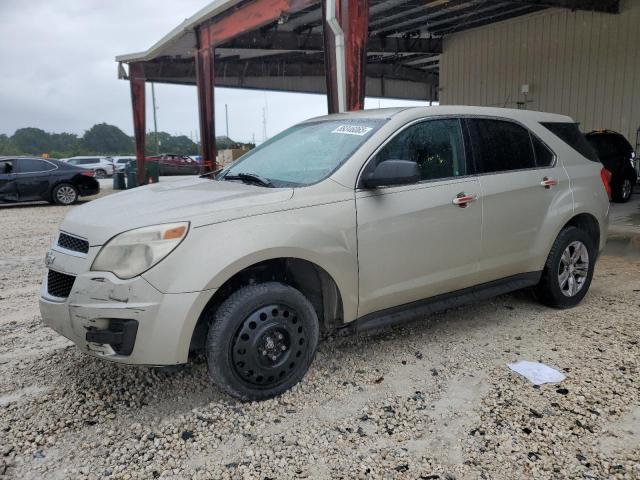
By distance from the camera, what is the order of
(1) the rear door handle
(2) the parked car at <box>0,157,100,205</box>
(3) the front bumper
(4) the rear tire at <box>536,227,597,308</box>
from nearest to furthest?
(3) the front bumper < (1) the rear door handle < (4) the rear tire at <box>536,227,597,308</box> < (2) the parked car at <box>0,157,100,205</box>

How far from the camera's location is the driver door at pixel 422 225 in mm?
3250

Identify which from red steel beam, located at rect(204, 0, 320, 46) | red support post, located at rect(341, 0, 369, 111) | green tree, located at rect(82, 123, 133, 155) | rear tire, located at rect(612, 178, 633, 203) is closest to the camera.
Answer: red support post, located at rect(341, 0, 369, 111)

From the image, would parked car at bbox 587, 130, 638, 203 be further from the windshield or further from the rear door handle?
the windshield

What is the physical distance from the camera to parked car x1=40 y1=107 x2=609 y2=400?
2.67m

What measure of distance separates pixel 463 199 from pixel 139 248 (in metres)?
2.18

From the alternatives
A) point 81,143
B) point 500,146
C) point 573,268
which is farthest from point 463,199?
point 81,143

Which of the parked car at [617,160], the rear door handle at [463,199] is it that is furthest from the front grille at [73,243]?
the parked car at [617,160]

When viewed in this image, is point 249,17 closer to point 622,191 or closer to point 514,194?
point 622,191

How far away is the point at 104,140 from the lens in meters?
74.0

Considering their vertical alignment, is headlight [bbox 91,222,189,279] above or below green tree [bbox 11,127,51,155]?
below

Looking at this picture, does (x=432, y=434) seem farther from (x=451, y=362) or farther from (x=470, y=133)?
(x=470, y=133)

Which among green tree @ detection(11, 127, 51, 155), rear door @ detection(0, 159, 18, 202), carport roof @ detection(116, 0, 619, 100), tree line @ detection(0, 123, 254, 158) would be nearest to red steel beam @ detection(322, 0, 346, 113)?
carport roof @ detection(116, 0, 619, 100)

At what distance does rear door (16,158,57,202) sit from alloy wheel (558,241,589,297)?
1348cm

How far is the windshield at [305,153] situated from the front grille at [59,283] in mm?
1297
